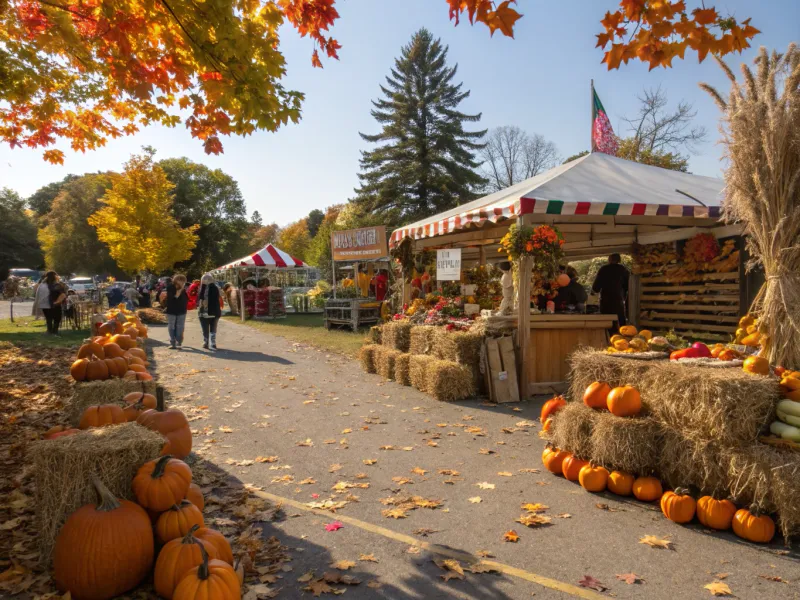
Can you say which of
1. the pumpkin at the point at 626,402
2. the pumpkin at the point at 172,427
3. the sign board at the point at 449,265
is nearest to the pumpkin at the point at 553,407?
the pumpkin at the point at 626,402

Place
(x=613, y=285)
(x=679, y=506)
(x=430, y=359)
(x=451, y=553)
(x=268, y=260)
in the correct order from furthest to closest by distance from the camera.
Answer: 1. (x=268, y=260)
2. (x=613, y=285)
3. (x=430, y=359)
4. (x=679, y=506)
5. (x=451, y=553)

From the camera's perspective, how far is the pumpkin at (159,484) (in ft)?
9.41

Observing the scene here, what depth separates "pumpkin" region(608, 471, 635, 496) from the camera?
3.93m

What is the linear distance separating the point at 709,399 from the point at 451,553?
201cm

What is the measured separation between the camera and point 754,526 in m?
3.21

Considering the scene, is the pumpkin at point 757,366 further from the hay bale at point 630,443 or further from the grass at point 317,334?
the grass at point 317,334

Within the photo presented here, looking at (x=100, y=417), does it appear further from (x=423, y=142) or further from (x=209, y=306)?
(x=423, y=142)

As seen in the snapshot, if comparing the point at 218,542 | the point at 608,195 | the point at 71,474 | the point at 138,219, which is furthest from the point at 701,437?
the point at 138,219

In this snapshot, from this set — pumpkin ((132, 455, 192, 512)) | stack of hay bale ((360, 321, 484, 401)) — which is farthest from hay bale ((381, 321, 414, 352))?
pumpkin ((132, 455, 192, 512))

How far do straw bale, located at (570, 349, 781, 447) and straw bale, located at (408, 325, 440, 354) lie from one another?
459 centimetres

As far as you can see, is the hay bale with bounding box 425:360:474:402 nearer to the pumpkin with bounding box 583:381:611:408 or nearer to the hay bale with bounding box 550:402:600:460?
the hay bale with bounding box 550:402:600:460

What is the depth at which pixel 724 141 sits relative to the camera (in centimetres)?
429

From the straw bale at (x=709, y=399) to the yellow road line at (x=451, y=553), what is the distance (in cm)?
153

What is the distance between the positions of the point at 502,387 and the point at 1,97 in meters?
7.59
